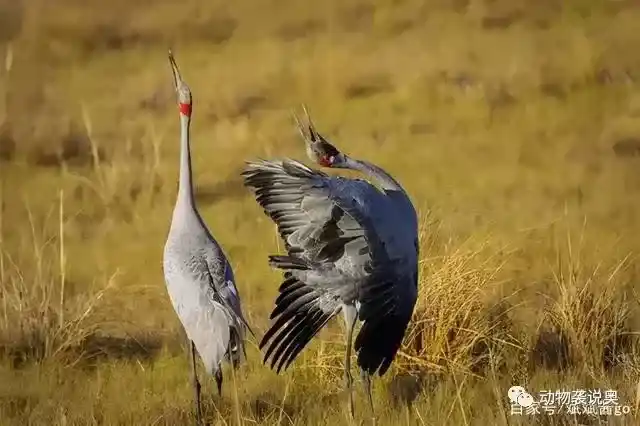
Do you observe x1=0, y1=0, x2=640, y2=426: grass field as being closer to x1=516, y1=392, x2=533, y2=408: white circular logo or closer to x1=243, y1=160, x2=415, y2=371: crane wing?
x1=516, y1=392, x2=533, y2=408: white circular logo

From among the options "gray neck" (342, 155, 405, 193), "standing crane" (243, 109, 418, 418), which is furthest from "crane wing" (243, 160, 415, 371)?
"gray neck" (342, 155, 405, 193)

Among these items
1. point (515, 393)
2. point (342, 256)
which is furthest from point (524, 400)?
point (342, 256)

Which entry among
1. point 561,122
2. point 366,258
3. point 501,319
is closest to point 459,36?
point 561,122

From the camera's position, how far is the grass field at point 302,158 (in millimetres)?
4961

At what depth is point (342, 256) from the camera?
4.23 meters

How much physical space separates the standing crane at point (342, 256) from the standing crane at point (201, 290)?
23 cm

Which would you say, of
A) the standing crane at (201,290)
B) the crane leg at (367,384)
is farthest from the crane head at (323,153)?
the crane leg at (367,384)

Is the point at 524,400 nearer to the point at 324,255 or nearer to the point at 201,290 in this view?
the point at 324,255

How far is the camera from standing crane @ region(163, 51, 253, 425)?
436 centimetres

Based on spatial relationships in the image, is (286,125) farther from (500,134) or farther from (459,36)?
(459,36)

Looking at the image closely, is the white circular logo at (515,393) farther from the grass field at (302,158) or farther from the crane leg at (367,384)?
the crane leg at (367,384)

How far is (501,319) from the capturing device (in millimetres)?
5324

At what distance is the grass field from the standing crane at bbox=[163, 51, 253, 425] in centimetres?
25

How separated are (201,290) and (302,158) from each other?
17.4 feet
